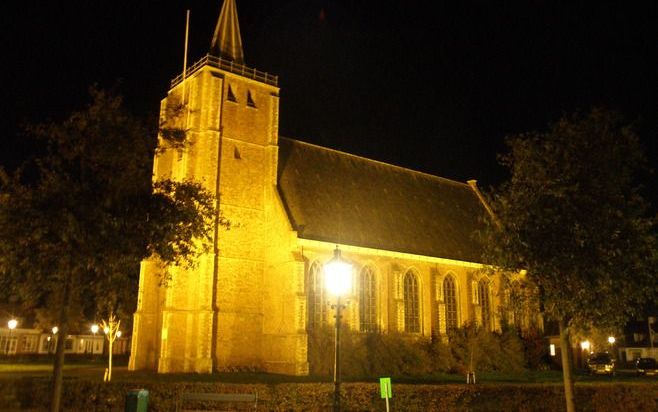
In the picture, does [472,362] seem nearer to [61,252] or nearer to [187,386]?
[187,386]

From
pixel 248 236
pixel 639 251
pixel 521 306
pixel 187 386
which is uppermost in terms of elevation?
pixel 248 236

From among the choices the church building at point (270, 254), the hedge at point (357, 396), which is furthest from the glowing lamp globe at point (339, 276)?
the church building at point (270, 254)

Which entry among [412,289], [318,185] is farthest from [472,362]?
[318,185]

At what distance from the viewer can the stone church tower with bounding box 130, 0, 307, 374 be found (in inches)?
1252

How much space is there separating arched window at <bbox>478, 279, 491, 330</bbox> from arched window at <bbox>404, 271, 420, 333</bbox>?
6337mm

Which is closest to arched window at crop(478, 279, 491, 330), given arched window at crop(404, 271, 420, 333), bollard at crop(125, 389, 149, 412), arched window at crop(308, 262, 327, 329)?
arched window at crop(404, 271, 420, 333)

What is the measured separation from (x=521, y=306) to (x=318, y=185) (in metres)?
21.0

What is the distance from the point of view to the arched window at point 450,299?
4162 centimetres

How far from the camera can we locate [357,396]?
18219 mm

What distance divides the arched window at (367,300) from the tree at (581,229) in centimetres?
1786

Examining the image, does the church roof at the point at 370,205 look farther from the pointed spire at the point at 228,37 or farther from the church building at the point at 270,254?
the pointed spire at the point at 228,37

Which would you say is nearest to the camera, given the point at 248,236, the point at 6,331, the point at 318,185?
the point at 248,236

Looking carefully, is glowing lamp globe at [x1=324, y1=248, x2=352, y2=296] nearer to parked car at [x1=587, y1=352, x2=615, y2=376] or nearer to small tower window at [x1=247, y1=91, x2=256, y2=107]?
small tower window at [x1=247, y1=91, x2=256, y2=107]

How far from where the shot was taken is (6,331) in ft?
233
